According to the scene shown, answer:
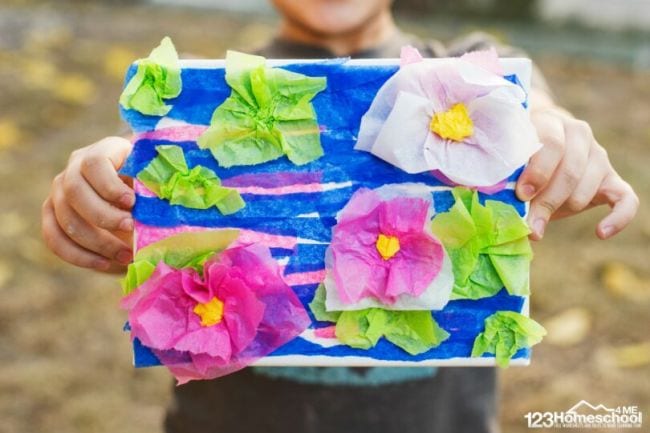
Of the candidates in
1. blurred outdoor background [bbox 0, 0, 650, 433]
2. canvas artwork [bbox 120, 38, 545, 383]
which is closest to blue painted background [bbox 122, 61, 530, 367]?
canvas artwork [bbox 120, 38, 545, 383]

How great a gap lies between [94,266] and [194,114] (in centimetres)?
22

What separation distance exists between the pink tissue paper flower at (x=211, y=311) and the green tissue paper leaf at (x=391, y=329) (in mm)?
67

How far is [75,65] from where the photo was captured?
3193 millimetres

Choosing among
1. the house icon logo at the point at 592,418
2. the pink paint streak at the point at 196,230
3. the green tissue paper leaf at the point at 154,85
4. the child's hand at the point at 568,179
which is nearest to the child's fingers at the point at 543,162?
the child's hand at the point at 568,179

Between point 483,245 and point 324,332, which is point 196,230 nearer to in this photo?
point 324,332

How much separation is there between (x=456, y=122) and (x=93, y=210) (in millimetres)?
353

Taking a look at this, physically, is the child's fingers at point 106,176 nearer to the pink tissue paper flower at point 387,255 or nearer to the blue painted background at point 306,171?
the blue painted background at point 306,171

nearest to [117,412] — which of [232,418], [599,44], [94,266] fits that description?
[232,418]

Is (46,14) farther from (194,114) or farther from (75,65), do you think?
(194,114)

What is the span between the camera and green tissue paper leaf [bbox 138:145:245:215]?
814 millimetres

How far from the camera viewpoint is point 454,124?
796 millimetres

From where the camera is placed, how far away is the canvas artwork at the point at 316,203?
801mm

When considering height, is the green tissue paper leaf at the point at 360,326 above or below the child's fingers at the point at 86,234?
below

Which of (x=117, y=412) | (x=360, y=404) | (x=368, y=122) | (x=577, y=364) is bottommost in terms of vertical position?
(x=577, y=364)
